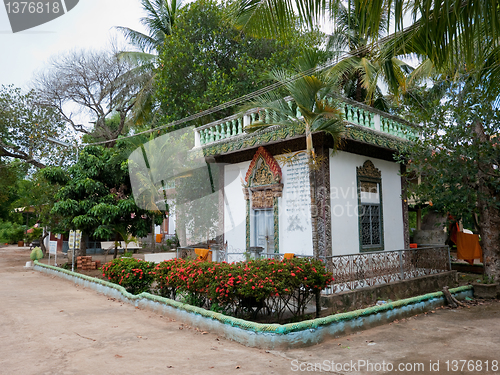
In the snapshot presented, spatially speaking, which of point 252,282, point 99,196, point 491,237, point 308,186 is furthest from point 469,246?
point 99,196

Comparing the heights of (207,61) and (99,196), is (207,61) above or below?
above

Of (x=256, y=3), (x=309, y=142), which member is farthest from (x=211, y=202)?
(x=256, y=3)

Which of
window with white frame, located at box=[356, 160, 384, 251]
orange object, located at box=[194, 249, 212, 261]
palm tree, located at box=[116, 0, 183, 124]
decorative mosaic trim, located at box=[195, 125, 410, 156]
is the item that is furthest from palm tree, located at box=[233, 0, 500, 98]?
palm tree, located at box=[116, 0, 183, 124]

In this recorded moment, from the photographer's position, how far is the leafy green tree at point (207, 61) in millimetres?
15055

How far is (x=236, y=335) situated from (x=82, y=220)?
10038 millimetres

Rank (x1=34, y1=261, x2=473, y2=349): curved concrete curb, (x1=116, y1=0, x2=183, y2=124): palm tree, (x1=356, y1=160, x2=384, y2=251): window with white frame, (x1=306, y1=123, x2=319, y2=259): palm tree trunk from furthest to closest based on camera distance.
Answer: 1. (x1=116, y1=0, x2=183, y2=124): palm tree
2. (x1=356, y1=160, x2=384, y2=251): window with white frame
3. (x1=306, y1=123, x2=319, y2=259): palm tree trunk
4. (x1=34, y1=261, x2=473, y2=349): curved concrete curb

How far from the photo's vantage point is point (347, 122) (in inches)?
392

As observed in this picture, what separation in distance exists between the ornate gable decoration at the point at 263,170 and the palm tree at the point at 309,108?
1.62 m

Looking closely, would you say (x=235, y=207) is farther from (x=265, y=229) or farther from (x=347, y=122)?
(x=347, y=122)

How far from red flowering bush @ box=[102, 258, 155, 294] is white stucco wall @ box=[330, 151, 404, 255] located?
483cm

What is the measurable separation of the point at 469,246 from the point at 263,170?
836cm

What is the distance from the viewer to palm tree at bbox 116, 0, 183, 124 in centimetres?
1973

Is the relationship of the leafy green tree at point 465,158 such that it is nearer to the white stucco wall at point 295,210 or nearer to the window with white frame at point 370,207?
the window with white frame at point 370,207

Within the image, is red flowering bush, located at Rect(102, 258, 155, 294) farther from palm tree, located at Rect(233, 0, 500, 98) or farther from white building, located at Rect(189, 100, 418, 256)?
palm tree, located at Rect(233, 0, 500, 98)
